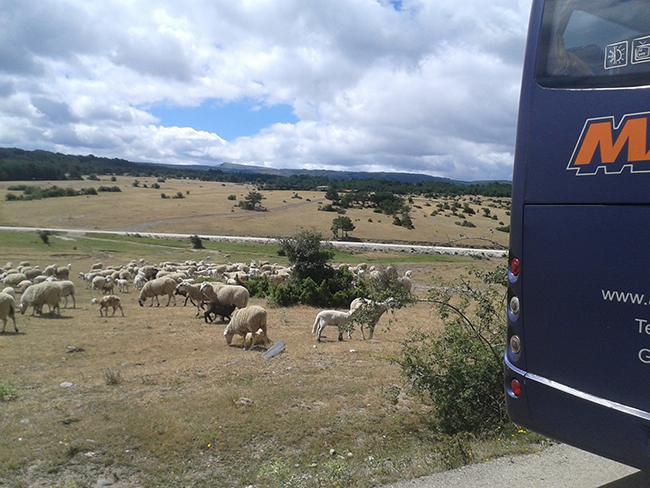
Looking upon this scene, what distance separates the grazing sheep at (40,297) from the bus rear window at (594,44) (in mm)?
21412

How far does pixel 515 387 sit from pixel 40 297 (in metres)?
21.0

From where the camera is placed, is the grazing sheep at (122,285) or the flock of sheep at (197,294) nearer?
the flock of sheep at (197,294)

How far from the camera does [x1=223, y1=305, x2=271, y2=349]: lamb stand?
612 inches

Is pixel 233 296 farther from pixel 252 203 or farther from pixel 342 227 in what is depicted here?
pixel 252 203

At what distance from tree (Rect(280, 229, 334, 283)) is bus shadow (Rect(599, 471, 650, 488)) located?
22.9 meters

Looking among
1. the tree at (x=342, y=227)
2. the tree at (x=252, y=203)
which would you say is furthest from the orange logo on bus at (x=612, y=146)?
the tree at (x=252, y=203)

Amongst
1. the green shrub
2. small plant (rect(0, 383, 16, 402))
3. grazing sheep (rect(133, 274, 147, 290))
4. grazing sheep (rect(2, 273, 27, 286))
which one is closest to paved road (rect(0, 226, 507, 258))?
grazing sheep (rect(133, 274, 147, 290))

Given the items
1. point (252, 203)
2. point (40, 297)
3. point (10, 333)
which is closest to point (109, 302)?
point (40, 297)

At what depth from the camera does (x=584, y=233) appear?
14.0ft

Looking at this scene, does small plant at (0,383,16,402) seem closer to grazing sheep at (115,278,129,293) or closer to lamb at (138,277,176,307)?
lamb at (138,277,176,307)

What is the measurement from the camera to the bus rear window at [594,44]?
4152mm

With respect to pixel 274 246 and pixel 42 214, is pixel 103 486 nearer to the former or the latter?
pixel 274 246

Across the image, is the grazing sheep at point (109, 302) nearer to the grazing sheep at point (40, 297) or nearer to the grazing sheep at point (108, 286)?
the grazing sheep at point (40, 297)

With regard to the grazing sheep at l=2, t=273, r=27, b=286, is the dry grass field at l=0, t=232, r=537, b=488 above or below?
above
